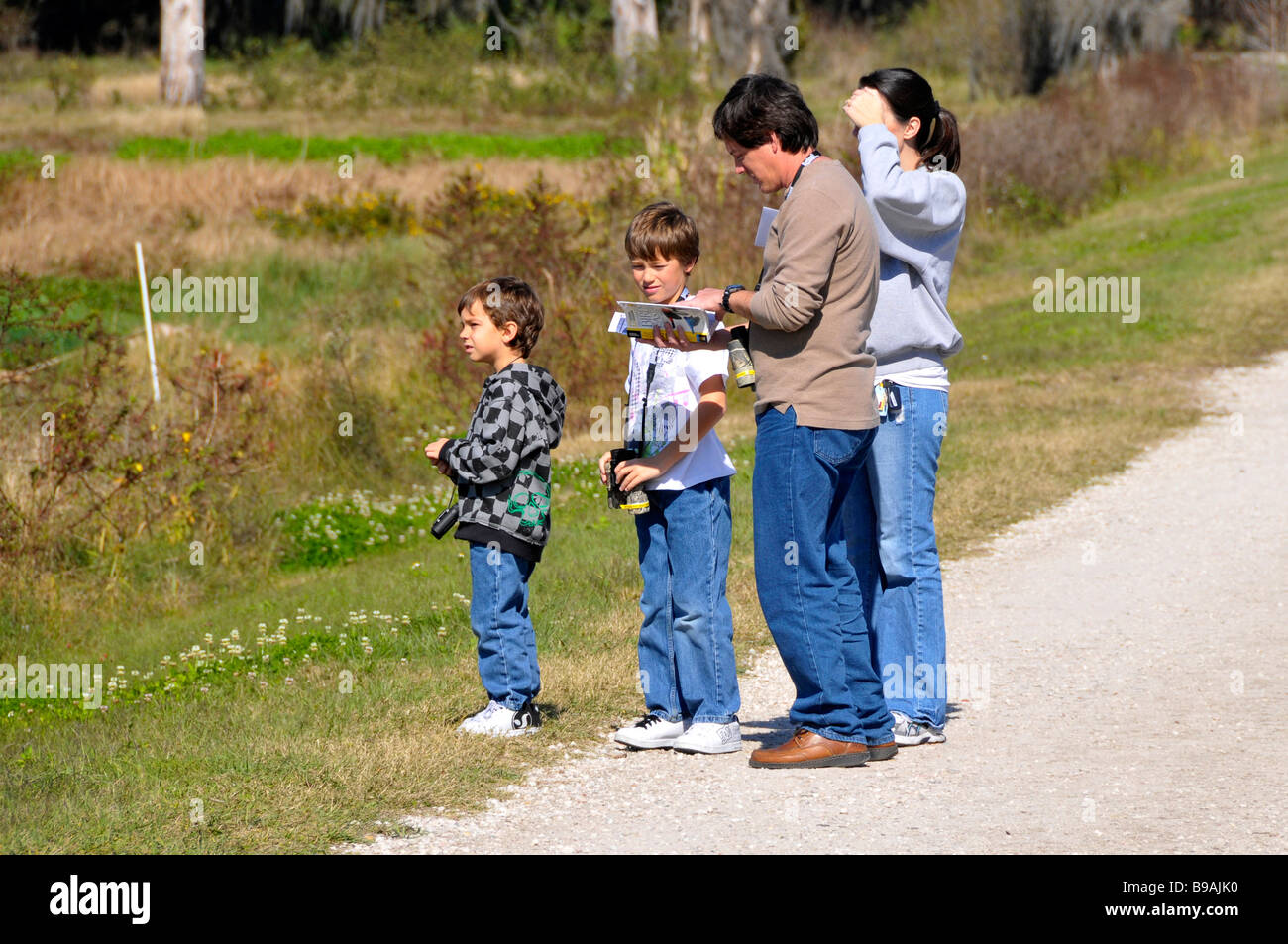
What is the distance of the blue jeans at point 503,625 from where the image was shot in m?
5.38

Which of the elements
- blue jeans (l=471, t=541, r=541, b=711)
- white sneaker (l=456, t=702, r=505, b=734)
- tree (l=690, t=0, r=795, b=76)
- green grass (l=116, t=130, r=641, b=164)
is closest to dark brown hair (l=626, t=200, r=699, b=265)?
blue jeans (l=471, t=541, r=541, b=711)

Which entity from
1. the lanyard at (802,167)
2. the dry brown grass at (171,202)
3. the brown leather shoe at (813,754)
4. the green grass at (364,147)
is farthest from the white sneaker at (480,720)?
the green grass at (364,147)

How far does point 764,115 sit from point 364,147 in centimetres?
2780

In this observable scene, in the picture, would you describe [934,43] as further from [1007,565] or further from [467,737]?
[467,737]

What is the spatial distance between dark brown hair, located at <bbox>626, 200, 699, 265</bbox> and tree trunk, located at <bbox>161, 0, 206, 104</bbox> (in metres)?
34.4

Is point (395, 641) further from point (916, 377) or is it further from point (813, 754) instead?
point (916, 377)

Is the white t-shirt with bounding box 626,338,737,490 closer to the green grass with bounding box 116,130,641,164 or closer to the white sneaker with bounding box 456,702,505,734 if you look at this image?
the white sneaker with bounding box 456,702,505,734

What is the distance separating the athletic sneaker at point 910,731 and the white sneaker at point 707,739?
22.0 inches

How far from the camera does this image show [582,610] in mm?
7371

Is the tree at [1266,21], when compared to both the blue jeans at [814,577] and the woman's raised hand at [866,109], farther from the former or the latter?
the blue jeans at [814,577]

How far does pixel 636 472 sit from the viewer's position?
16.5 feet

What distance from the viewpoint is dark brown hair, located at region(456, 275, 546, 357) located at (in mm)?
5371

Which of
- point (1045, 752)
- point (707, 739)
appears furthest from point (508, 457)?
point (1045, 752)

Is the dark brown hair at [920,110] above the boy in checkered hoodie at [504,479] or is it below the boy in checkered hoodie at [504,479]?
above
